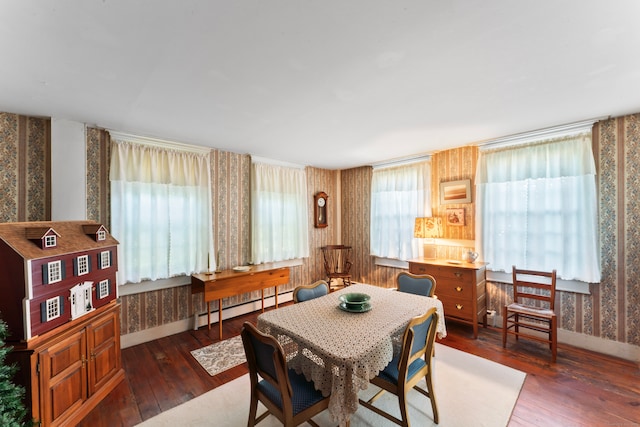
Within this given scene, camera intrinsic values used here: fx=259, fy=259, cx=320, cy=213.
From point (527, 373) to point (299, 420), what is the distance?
2.37 m

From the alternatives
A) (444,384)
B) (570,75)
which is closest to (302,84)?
(570,75)

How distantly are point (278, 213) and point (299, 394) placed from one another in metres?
3.11

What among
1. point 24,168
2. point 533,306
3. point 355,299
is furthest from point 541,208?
point 24,168

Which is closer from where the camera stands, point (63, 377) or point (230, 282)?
point (63, 377)

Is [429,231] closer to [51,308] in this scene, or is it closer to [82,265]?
[82,265]

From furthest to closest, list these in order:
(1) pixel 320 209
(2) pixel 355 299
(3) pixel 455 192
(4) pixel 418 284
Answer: (1) pixel 320 209
(3) pixel 455 192
(4) pixel 418 284
(2) pixel 355 299

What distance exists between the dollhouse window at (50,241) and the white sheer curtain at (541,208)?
4480 millimetres

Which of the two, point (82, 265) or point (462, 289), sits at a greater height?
point (82, 265)

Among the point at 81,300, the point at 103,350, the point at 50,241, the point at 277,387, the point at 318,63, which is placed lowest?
the point at 103,350

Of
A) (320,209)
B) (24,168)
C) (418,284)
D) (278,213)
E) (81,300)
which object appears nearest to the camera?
(81,300)

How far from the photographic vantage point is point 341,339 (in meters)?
1.65

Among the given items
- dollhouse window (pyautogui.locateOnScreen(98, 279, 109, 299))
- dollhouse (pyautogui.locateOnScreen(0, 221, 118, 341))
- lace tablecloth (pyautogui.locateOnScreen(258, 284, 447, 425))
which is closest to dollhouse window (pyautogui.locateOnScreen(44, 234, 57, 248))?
dollhouse (pyautogui.locateOnScreen(0, 221, 118, 341))

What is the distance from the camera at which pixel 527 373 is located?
98.0 inches

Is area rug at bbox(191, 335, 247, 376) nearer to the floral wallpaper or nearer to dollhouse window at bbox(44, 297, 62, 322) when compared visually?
dollhouse window at bbox(44, 297, 62, 322)
